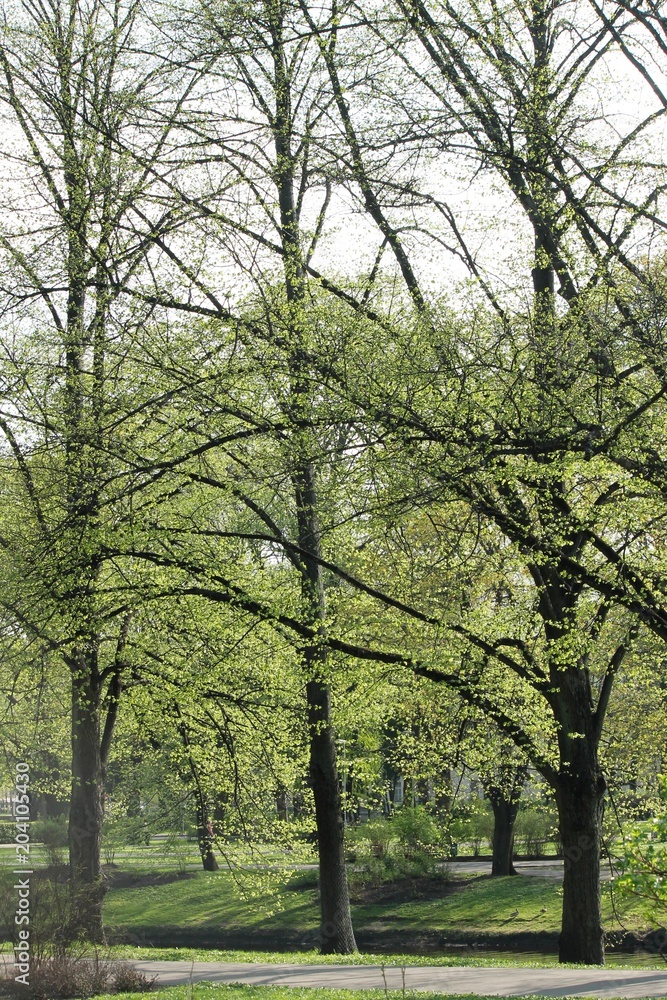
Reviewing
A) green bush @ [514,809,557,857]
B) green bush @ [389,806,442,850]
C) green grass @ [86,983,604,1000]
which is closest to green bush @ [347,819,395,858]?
green bush @ [389,806,442,850]

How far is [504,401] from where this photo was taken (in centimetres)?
945

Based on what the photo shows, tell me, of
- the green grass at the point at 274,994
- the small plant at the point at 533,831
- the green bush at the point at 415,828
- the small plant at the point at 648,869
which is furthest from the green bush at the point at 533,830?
the small plant at the point at 648,869

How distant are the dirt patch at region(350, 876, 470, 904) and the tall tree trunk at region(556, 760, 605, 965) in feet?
47.8

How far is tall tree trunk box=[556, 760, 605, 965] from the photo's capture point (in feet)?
41.0

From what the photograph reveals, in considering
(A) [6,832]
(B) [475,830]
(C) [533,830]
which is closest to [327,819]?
(C) [533,830]

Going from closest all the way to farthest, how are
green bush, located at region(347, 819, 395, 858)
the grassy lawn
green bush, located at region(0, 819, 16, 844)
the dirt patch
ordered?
1. the grassy lawn
2. the dirt patch
3. green bush, located at region(347, 819, 395, 858)
4. green bush, located at region(0, 819, 16, 844)

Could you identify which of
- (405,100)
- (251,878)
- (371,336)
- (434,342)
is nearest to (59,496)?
(371,336)

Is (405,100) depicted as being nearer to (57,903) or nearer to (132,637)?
(132,637)

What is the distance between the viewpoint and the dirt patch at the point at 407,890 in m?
26.8

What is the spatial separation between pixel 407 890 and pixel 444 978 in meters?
16.9

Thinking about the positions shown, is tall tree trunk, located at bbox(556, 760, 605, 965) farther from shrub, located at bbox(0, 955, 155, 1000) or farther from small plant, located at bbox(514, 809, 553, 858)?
small plant, located at bbox(514, 809, 553, 858)

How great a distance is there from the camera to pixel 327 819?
15.6 m

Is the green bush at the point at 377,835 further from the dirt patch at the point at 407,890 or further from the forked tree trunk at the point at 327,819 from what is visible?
the forked tree trunk at the point at 327,819

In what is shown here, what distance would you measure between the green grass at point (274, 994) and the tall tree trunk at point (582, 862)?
11.5 ft
